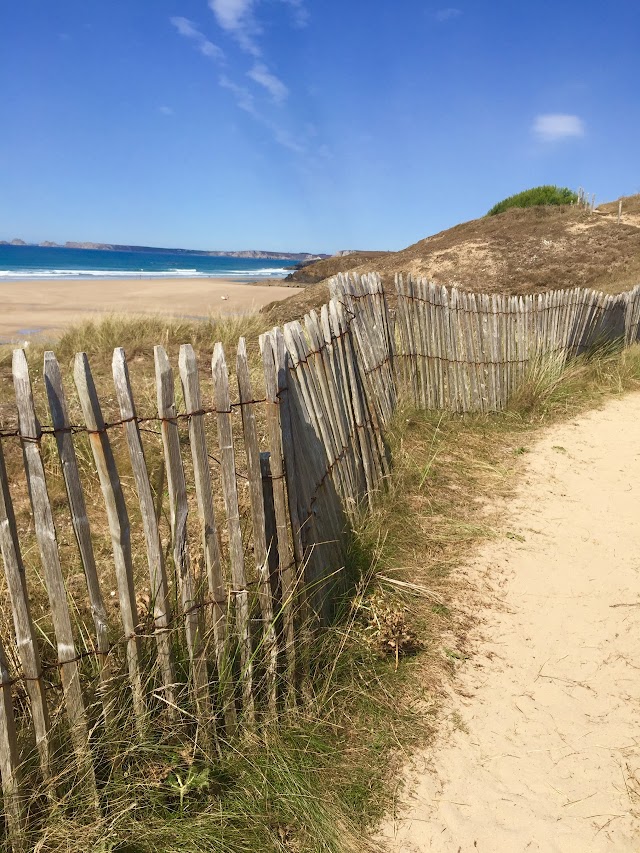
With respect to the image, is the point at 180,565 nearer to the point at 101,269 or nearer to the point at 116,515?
the point at 116,515

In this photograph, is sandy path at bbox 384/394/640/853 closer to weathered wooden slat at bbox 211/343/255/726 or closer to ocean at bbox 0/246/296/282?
weathered wooden slat at bbox 211/343/255/726

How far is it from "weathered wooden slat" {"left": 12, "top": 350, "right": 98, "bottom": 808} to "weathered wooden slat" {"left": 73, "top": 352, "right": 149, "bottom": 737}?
0.14m

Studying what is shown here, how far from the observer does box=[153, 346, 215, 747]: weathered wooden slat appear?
6.53ft

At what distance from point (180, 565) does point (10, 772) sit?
2.50 ft

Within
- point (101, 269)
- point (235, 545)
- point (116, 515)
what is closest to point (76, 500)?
point (116, 515)

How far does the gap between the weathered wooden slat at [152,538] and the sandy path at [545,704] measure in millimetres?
951

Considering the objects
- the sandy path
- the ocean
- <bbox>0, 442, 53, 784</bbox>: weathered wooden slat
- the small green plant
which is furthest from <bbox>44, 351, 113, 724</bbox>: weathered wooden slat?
the ocean

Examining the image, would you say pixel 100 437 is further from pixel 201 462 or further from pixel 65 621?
pixel 65 621

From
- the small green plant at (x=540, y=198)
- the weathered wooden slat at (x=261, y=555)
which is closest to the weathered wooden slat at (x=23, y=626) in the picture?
the weathered wooden slat at (x=261, y=555)

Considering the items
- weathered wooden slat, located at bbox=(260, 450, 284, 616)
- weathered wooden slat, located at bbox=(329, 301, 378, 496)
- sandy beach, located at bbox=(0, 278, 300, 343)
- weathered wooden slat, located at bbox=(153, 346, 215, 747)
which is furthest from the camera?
sandy beach, located at bbox=(0, 278, 300, 343)

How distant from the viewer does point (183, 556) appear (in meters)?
2.17

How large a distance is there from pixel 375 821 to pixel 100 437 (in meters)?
1.62

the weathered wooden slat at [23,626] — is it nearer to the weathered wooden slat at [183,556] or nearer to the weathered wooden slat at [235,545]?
the weathered wooden slat at [183,556]

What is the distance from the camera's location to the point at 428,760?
2432 millimetres
